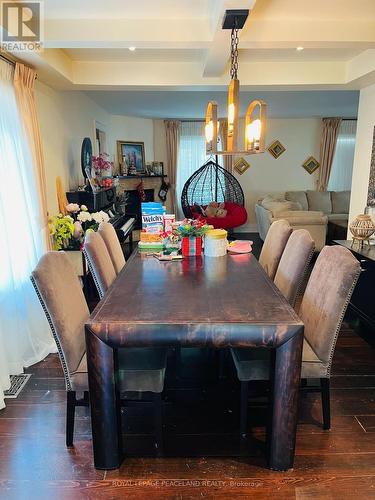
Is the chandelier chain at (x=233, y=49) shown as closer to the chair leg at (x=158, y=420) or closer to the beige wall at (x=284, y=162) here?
the chair leg at (x=158, y=420)

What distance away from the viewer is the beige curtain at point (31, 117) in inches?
106

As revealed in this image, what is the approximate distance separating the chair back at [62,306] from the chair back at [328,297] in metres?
1.25

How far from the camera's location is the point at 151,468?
1.78m

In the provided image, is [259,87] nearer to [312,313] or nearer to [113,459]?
[312,313]

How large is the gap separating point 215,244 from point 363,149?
2.38m

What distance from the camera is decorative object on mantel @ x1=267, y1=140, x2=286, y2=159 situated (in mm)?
7977

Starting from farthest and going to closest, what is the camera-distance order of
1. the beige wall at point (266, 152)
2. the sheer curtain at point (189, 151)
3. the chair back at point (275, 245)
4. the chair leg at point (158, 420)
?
1. the sheer curtain at point (189, 151)
2. the beige wall at point (266, 152)
3. the chair back at point (275, 245)
4. the chair leg at point (158, 420)

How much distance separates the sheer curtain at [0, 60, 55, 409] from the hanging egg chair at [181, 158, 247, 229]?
4.42 meters

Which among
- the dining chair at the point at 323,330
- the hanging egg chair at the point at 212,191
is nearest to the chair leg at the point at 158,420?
the dining chair at the point at 323,330

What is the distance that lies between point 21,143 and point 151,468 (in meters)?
2.40

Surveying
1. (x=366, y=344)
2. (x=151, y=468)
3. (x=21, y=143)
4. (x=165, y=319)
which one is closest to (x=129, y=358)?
(x=165, y=319)

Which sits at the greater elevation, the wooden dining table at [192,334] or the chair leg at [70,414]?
the wooden dining table at [192,334]

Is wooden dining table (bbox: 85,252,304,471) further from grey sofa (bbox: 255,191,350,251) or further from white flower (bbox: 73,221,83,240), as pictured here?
grey sofa (bbox: 255,191,350,251)

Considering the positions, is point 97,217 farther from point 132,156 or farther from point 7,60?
point 132,156
